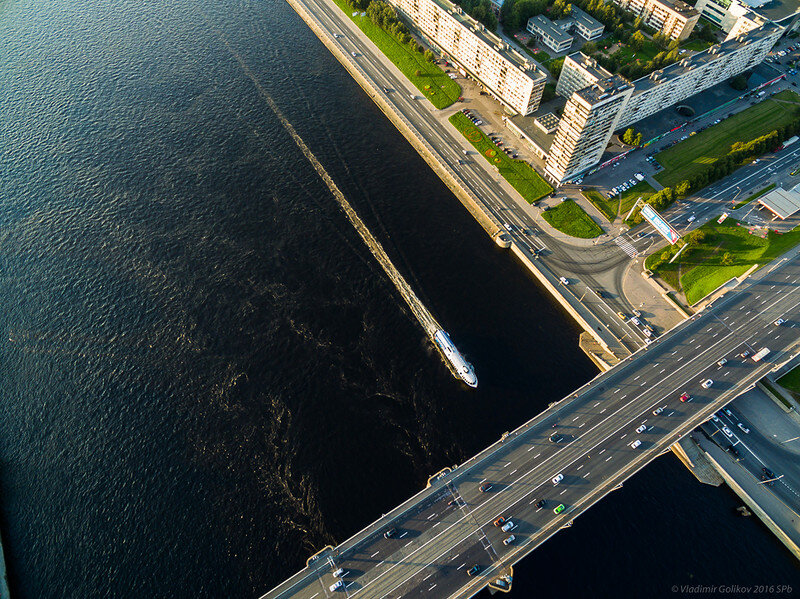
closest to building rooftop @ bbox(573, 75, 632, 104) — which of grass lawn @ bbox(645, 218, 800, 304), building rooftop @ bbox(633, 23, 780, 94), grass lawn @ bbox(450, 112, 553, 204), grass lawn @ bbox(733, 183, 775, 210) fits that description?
building rooftop @ bbox(633, 23, 780, 94)

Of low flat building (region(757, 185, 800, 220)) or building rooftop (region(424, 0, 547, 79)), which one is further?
building rooftop (region(424, 0, 547, 79))

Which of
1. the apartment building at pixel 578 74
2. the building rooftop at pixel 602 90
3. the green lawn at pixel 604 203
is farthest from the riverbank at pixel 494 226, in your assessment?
the apartment building at pixel 578 74

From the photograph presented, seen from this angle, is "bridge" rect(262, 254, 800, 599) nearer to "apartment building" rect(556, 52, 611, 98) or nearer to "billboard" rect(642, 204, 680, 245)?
"billboard" rect(642, 204, 680, 245)

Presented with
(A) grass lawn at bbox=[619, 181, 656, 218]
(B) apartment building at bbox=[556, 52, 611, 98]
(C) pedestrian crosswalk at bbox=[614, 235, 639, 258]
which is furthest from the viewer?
(B) apartment building at bbox=[556, 52, 611, 98]

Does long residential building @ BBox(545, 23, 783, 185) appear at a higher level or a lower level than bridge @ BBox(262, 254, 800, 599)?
higher

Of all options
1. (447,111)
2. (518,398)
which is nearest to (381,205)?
(447,111)
